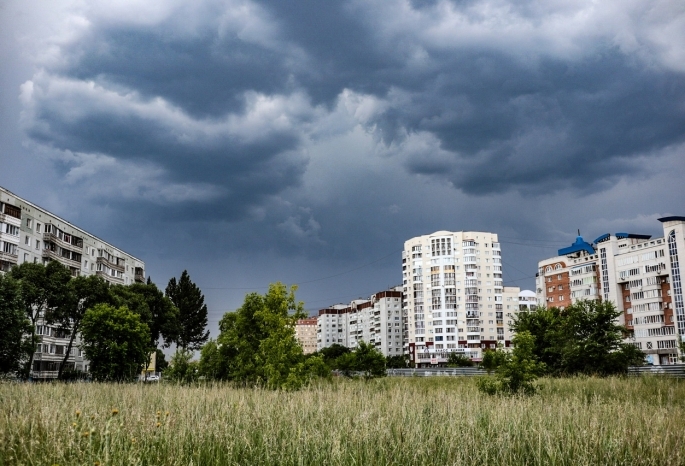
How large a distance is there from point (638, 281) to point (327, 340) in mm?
111545

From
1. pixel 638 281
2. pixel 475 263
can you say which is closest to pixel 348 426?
pixel 638 281

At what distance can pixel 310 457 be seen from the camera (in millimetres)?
7137

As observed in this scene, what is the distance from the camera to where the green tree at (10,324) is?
1396 inches

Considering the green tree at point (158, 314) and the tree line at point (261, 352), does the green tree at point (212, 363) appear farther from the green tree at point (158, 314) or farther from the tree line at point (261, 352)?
the green tree at point (158, 314)

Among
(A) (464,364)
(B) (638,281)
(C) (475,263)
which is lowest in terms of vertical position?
(A) (464,364)

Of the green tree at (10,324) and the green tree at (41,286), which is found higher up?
the green tree at (41,286)

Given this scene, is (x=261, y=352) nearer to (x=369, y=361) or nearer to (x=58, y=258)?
(x=369, y=361)

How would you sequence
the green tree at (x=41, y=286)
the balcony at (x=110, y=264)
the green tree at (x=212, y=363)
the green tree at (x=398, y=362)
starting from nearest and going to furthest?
the green tree at (x=212, y=363)
the green tree at (x=41, y=286)
the balcony at (x=110, y=264)
the green tree at (x=398, y=362)

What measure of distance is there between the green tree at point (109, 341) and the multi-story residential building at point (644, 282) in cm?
7036

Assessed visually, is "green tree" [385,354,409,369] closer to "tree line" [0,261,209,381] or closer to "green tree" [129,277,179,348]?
"green tree" [129,277,179,348]

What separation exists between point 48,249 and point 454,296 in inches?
3463

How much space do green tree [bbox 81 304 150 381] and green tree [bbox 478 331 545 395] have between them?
1101 inches

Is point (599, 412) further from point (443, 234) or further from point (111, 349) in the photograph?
point (443, 234)

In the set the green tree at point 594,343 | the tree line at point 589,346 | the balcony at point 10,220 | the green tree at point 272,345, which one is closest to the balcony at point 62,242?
the balcony at point 10,220
